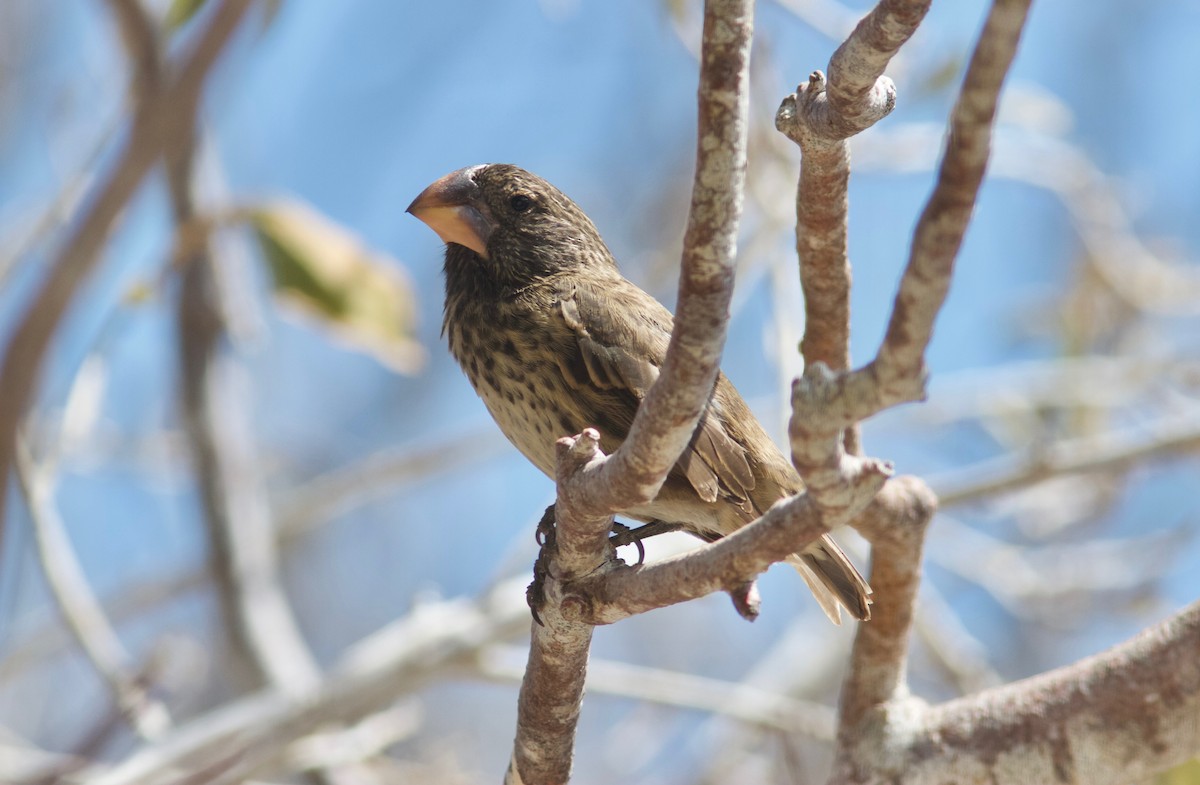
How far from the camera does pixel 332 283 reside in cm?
353

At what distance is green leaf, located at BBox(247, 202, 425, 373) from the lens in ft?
11.6

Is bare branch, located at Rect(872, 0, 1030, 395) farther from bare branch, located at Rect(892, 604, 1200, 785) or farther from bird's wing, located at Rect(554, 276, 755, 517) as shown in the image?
bare branch, located at Rect(892, 604, 1200, 785)

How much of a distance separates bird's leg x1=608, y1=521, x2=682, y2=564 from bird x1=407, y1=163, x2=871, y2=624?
0.04 feet

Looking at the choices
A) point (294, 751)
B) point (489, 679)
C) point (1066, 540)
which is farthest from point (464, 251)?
point (1066, 540)

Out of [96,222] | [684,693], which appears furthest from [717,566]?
[96,222]

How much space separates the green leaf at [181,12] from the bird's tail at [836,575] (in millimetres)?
1701

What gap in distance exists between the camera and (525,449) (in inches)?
108

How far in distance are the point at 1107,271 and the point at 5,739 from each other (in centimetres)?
447

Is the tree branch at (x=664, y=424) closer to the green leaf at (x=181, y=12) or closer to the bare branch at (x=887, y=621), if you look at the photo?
the bare branch at (x=887, y=621)

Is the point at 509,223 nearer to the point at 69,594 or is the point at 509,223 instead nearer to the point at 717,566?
the point at 69,594

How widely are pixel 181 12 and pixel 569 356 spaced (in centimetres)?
116

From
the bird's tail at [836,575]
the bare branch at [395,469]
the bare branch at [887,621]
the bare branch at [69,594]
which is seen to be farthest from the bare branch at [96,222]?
the bare branch at [887,621]

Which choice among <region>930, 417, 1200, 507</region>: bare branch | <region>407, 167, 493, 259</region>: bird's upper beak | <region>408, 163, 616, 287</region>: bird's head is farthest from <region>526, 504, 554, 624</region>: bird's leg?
<region>930, 417, 1200, 507</region>: bare branch

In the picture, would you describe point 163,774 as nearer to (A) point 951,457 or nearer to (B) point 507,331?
(B) point 507,331
